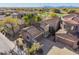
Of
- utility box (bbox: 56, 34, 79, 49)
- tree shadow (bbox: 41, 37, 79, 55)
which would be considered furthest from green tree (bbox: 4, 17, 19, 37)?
utility box (bbox: 56, 34, 79, 49)

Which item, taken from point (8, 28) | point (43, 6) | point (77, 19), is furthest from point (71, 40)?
point (8, 28)

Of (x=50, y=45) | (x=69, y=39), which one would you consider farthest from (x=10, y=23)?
(x=69, y=39)

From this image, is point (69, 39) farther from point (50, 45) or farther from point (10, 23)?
point (10, 23)

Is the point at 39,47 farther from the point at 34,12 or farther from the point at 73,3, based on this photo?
the point at 73,3

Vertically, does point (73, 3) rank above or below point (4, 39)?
above

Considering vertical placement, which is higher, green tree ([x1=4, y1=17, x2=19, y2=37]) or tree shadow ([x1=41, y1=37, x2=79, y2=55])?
green tree ([x1=4, y1=17, x2=19, y2=37])

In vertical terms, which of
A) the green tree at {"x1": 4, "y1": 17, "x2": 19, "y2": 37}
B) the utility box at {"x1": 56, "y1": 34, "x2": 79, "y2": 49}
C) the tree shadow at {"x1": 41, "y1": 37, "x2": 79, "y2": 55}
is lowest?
the tree shadow at {"x1": 41, "y1": 37, "x2": 79, "y2": 55}

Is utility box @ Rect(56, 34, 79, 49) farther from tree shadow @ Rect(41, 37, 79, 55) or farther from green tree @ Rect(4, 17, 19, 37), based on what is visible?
green tree @ Rect(4, 17, 19, 37)

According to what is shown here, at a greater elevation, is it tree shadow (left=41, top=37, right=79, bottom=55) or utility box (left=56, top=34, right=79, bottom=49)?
utility box (left=56, top=34, right=79, bottom=49)

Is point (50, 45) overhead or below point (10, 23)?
below
